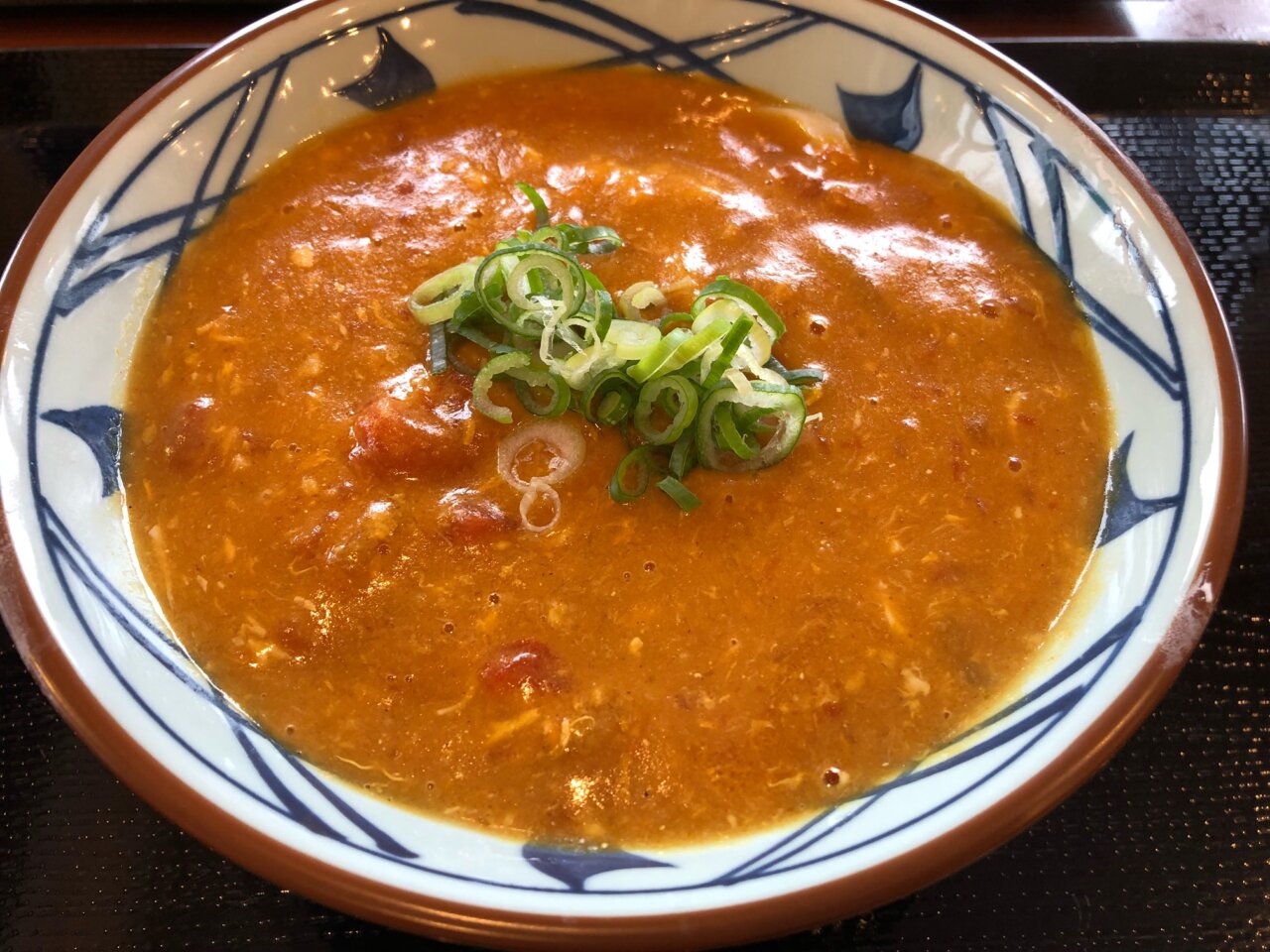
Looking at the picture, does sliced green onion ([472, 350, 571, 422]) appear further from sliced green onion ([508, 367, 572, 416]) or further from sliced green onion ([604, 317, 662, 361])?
sliced green onion ([604, 317, 662, 361])

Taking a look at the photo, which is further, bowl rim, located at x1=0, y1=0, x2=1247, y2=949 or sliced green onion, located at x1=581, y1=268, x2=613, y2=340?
sliced green onion, located at x1=581, y1=268, x2=613, y2=340

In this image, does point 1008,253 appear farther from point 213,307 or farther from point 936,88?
point 213,307

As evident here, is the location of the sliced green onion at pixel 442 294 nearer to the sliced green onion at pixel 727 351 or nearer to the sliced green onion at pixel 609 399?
the sliced green onion at pixel 609 399

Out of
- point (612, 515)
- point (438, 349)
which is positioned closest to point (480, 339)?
point (438, 349)

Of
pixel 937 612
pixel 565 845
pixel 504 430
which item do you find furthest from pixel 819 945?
pixel 504 430

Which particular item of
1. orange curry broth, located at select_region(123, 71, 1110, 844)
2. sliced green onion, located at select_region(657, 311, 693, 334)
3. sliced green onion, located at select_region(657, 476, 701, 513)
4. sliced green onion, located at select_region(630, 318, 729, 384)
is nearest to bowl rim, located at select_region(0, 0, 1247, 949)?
orange curry broth, located at select_region(123, 71, 1110, 844)

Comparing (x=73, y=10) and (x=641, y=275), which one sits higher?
(x=73, y=10)
